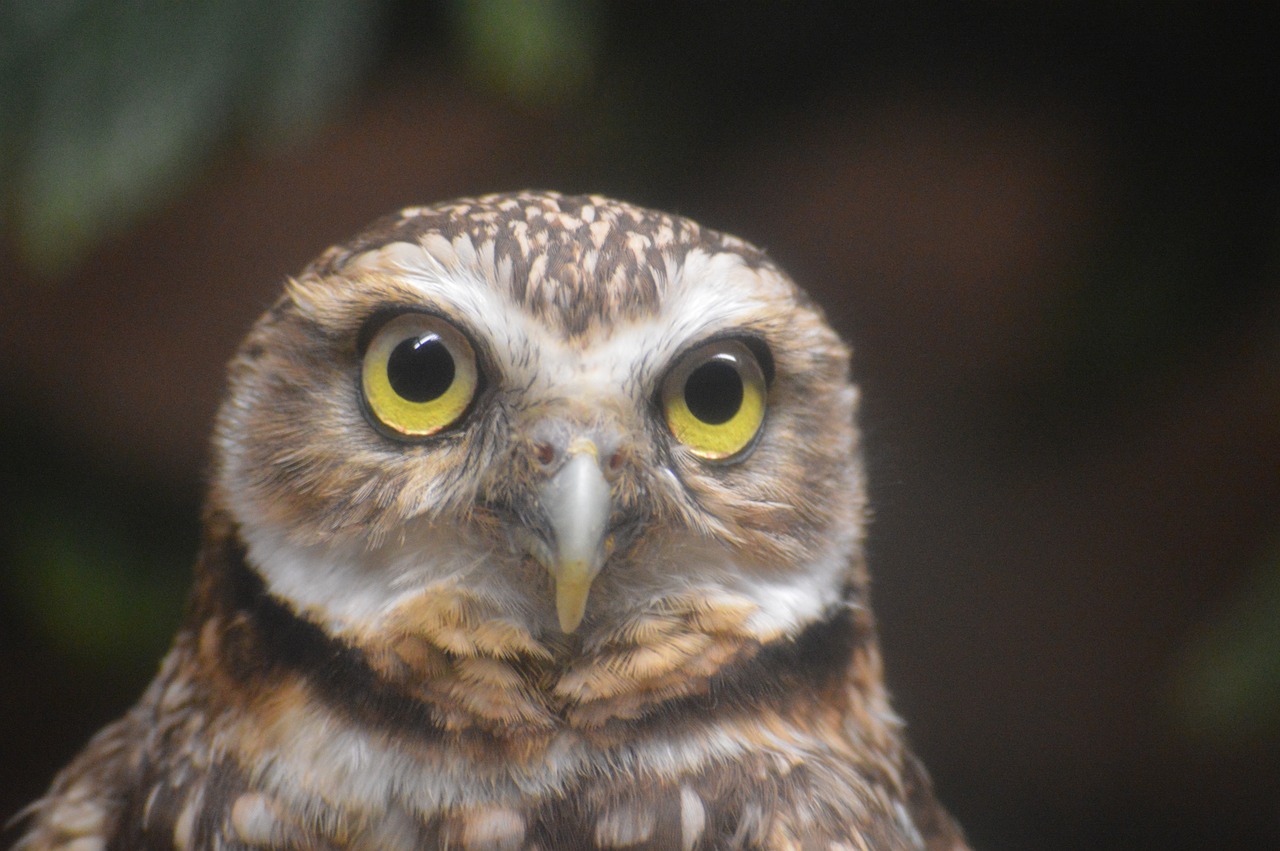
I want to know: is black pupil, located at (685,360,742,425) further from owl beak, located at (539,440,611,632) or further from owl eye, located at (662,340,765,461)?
owl beak, located at (539,440,611,632)

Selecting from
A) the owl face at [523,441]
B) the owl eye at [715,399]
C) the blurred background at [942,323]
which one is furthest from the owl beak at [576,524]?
the blurred background at [942,323]

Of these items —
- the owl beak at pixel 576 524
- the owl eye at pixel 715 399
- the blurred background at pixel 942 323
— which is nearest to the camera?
the owl beak at pixel 576 524

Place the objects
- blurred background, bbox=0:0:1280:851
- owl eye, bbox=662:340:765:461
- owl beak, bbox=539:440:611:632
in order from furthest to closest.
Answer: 1. blurred background, bbox=0:0:1280:851
2. owl eye, bbox=662:340:765:461
3. owl beak, bbox=539:440:611:632

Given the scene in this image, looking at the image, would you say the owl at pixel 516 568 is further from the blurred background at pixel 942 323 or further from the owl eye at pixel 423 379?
the blurred background at pixel 942 323

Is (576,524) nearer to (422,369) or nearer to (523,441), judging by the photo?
(523,441)

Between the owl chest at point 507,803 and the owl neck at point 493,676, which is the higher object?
the owl neck at point 493,676

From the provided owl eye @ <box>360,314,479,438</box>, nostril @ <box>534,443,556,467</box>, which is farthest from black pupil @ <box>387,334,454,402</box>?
nostril @ <box>534,443,556,467</box>

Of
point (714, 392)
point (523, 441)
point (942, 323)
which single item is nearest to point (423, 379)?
point (523, 441)
